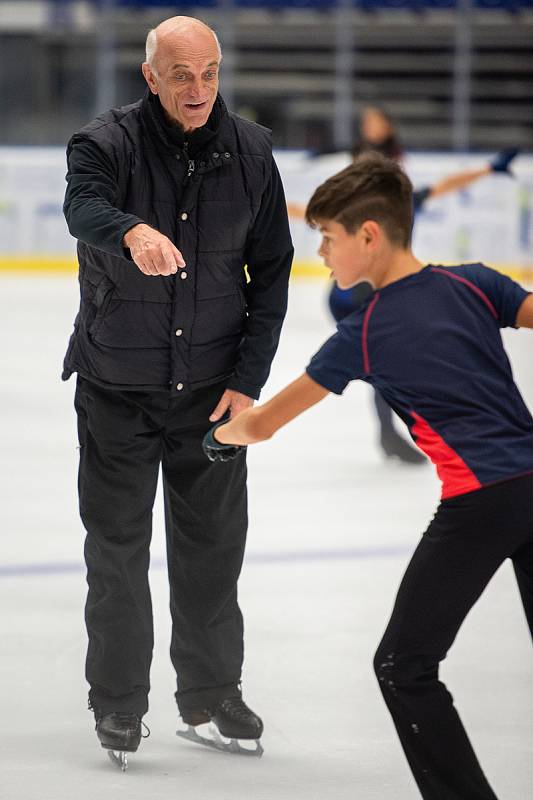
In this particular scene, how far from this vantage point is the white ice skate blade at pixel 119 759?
8.71 feet

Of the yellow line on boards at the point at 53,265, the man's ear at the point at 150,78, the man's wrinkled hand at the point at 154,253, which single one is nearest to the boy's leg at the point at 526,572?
the man's wrinkled hand at the point at 154,253

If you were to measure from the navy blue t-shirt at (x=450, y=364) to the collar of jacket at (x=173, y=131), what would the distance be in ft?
2.11

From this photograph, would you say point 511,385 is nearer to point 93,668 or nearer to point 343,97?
point 93,668

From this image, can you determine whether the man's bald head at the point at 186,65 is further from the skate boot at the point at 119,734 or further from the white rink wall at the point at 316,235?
the white rink wall at the point at 316,235

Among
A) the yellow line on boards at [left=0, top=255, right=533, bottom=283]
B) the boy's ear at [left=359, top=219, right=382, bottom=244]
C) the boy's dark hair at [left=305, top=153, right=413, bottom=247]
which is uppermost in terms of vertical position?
the boy's dark hair at [left=305, top=153, right=413, bottom=247]

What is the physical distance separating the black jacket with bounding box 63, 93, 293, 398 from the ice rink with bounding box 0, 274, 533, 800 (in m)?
0.77

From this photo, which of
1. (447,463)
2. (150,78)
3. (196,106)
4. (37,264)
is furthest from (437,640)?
(37,264)

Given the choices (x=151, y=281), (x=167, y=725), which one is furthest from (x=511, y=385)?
(x=167, y=725)

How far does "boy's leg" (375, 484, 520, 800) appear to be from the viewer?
202 cm

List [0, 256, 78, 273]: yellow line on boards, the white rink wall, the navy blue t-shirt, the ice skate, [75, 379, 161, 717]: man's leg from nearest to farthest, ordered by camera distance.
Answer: the navy blue t-shirt < [75, 379, 161, 717]: man's leg < the ice skate < the white rink wall < [0, 256, 78, 273]: yellow line on boards

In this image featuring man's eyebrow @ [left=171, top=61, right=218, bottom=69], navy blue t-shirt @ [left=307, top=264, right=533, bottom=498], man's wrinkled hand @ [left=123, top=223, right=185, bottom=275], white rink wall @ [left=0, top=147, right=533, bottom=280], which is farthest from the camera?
white rink wall @ [left=0, top=147, right=533, bottom=280]

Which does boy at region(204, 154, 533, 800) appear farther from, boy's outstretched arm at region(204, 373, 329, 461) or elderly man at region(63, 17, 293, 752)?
elderly man at region(63, 17, 293, 752)

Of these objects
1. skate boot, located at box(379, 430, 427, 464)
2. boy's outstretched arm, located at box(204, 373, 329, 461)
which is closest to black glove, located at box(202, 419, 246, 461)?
boy's outstretched arm, located at box(204, 373, 329, 461)

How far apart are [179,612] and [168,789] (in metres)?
0.38
